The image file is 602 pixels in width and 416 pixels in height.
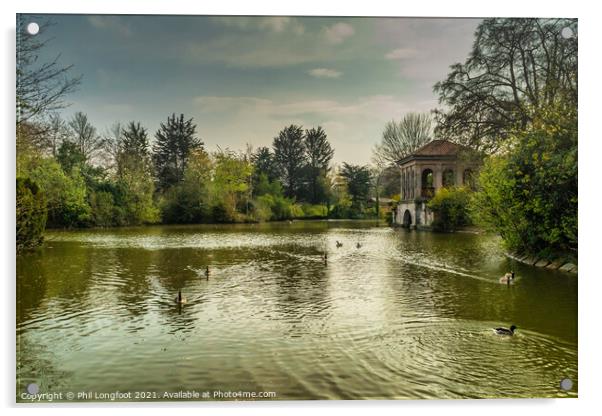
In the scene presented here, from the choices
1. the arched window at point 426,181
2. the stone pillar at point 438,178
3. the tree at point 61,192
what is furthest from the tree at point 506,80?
the tree at point 61,192

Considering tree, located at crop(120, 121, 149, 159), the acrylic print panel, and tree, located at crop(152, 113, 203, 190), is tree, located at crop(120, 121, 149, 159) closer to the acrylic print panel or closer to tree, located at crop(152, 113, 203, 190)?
the acrylic print panel

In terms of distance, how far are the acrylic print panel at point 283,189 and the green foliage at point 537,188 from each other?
0.06 meters

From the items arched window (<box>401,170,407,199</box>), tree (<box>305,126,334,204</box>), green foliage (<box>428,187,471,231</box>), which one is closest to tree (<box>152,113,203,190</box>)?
tree (<box>305,126,334,204</box>)

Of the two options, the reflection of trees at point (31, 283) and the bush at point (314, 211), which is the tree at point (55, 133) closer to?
the reflection of trees at point (31, 283)

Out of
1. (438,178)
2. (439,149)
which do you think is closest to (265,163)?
(439,149)

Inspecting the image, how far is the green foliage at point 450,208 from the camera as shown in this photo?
1102 cm

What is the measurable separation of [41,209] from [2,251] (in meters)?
2.29

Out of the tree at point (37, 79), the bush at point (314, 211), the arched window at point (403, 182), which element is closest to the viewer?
the tree at point (37, 79)

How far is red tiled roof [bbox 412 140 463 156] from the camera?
8.29 meters

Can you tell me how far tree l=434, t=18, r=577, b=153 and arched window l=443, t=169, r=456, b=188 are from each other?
178 centimetres

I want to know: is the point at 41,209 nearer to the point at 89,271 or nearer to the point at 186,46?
the point at 89,271

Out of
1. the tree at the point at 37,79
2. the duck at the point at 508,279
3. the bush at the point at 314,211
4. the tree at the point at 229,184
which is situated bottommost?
the duck at the point at 508,279

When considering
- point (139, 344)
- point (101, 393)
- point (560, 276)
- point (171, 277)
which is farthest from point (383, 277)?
point (101, 393)

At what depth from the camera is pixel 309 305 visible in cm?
651
